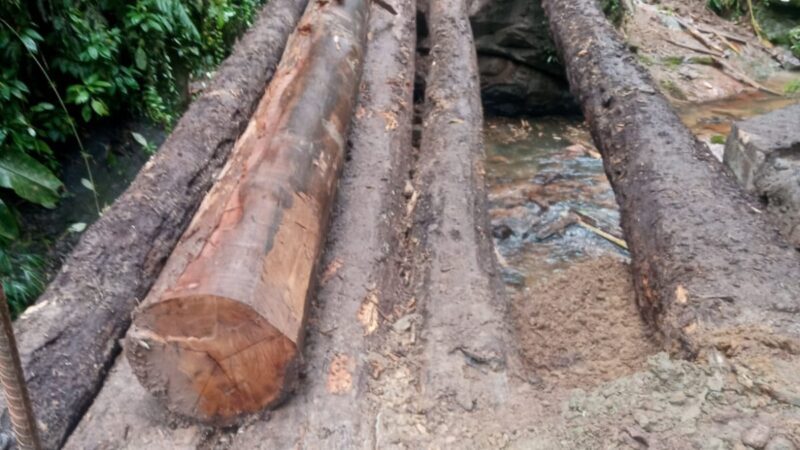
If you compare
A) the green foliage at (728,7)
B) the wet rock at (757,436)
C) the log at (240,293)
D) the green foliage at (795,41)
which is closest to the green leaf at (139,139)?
the log at (240,293)

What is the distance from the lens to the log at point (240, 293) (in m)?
1.92

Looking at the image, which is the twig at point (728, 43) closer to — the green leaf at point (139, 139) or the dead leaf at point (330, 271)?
the green leaf at point (139, 139)

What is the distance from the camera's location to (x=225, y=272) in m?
1.97

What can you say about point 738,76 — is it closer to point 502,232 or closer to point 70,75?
point 502,232

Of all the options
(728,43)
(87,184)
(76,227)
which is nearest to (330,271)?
(76,227)

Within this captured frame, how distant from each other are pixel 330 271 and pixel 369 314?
0.88 ft

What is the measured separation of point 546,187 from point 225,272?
4149 millimetres

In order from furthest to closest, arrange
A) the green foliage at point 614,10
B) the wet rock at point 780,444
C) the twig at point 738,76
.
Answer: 1. the twig at point 738,76
2. the green foliage at point 614,10
3. the wet rock at point 780,444

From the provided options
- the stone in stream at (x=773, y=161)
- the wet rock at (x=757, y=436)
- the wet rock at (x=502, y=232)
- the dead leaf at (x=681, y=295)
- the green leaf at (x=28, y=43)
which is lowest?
the wet rock at (x=502, y=232)

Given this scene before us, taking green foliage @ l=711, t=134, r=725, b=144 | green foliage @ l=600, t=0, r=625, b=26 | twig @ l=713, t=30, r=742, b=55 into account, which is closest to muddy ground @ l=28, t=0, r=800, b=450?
green foliage @ l=711, t=134, r=725, b=144

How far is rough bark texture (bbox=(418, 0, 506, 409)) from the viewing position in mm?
2244

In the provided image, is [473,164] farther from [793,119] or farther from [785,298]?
[793,119]

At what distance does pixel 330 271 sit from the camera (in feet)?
8.77

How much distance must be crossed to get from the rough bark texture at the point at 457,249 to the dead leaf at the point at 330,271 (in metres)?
0.32
